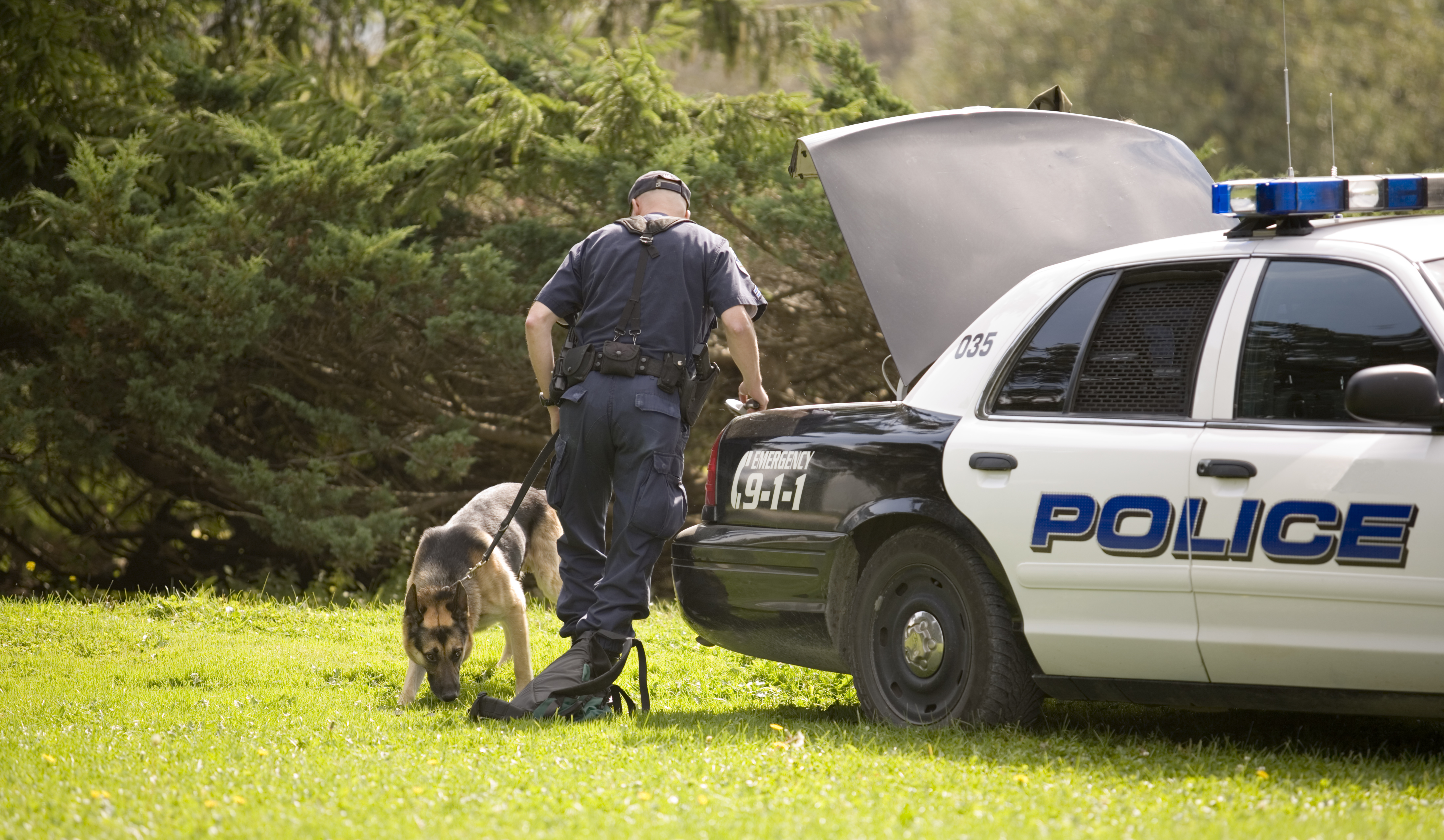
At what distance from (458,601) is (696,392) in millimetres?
1448

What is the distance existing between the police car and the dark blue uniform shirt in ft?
1.53

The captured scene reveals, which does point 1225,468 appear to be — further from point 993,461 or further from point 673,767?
point 673,767

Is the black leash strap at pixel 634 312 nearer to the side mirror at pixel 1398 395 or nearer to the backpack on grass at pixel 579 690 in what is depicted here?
the backpack on grass at pixel 579 690

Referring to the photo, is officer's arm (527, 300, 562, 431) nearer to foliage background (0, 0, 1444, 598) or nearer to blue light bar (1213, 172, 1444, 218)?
blue light bar (1213, 172, 1444, 218)

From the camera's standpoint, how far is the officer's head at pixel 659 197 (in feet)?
18.3

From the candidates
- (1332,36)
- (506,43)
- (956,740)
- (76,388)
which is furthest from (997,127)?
(1332,36)

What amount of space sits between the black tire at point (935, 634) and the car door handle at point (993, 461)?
0.25 metres

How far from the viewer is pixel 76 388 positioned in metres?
9.22

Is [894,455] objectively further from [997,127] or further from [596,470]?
[997,127]

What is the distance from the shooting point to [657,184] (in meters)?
5.59

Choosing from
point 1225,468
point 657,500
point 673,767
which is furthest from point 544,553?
point 1225,468

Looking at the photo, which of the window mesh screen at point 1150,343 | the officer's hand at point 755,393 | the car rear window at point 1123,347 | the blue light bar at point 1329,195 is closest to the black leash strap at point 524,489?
the officer's hand at point 755,393

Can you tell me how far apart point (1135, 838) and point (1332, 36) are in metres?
27.0

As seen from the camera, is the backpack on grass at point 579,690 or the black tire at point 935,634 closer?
the black tire at point 935,634
